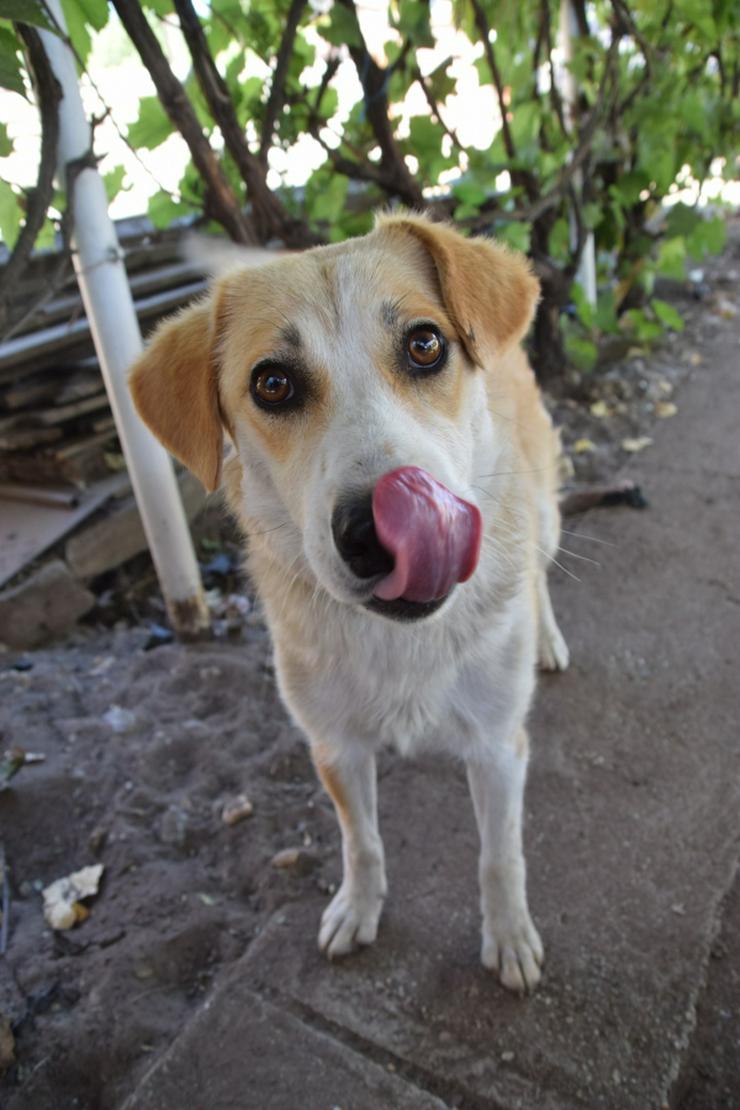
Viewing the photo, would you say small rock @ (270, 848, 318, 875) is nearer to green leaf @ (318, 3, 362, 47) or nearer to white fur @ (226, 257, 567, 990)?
white fur @ (226, 257, 567, 990)

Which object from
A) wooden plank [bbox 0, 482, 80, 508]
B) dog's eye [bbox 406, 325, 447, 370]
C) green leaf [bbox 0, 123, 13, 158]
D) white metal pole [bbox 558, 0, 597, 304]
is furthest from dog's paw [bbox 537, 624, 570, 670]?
white metal pole [bbox 558, 0, 597, 304]

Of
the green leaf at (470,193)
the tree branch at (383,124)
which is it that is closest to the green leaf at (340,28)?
the tree branch at (383,124)

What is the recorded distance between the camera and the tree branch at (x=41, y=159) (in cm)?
222

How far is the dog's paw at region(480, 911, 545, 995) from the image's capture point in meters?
1.91

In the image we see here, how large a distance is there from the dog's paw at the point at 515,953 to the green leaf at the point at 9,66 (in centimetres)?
221

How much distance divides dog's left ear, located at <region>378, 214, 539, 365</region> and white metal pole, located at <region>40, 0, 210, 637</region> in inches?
38.0

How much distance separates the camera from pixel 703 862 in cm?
215

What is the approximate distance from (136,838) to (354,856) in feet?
2.38

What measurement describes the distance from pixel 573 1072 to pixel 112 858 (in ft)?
4.46

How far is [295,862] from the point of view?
7.61ft

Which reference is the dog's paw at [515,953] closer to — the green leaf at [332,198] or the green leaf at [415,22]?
the green leaf at [332,198]

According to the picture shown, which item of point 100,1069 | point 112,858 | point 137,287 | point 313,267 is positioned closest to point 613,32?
point 137,287

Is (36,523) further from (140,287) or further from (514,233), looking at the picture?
(514,233)

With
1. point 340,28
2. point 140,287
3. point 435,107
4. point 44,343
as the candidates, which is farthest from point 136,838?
point 435,107
